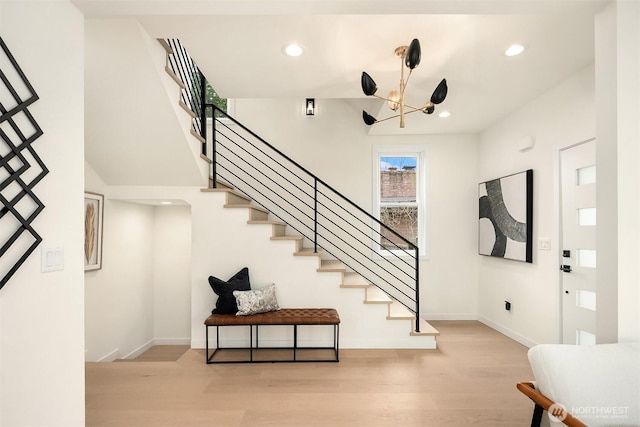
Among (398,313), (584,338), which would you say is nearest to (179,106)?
(398,313)

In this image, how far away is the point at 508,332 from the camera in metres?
3.92

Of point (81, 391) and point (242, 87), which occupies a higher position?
point (242, 87)

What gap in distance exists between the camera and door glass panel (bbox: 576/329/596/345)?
2881 mm

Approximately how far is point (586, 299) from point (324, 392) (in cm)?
243

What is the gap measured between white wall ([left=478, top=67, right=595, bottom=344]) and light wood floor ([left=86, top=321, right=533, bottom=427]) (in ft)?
1.60

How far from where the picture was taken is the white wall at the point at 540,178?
2.97 m

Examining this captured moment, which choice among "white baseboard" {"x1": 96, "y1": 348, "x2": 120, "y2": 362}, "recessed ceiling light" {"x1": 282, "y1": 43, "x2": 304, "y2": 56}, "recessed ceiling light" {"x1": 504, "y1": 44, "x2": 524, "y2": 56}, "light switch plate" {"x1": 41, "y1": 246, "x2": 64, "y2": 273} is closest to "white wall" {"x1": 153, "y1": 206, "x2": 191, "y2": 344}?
"white baseboard" {"x1": 96, "y1": 348, "x2": 120, "y2": 362}

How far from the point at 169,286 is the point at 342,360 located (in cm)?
266

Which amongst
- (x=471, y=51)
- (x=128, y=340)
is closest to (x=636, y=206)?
(x=471, y=51)

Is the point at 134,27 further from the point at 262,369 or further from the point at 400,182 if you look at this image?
the point at 400,182

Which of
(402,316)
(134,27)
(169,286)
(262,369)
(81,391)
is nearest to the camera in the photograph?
(81,391)

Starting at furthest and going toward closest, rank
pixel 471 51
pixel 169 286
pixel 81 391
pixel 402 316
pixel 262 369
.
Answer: pixel 169 286
pixel 402 316
pixel 262 369
pixel 471 51
pixel 81 391

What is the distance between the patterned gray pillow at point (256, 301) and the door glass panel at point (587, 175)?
3077 millimetres

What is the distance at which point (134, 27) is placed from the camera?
2252mm
